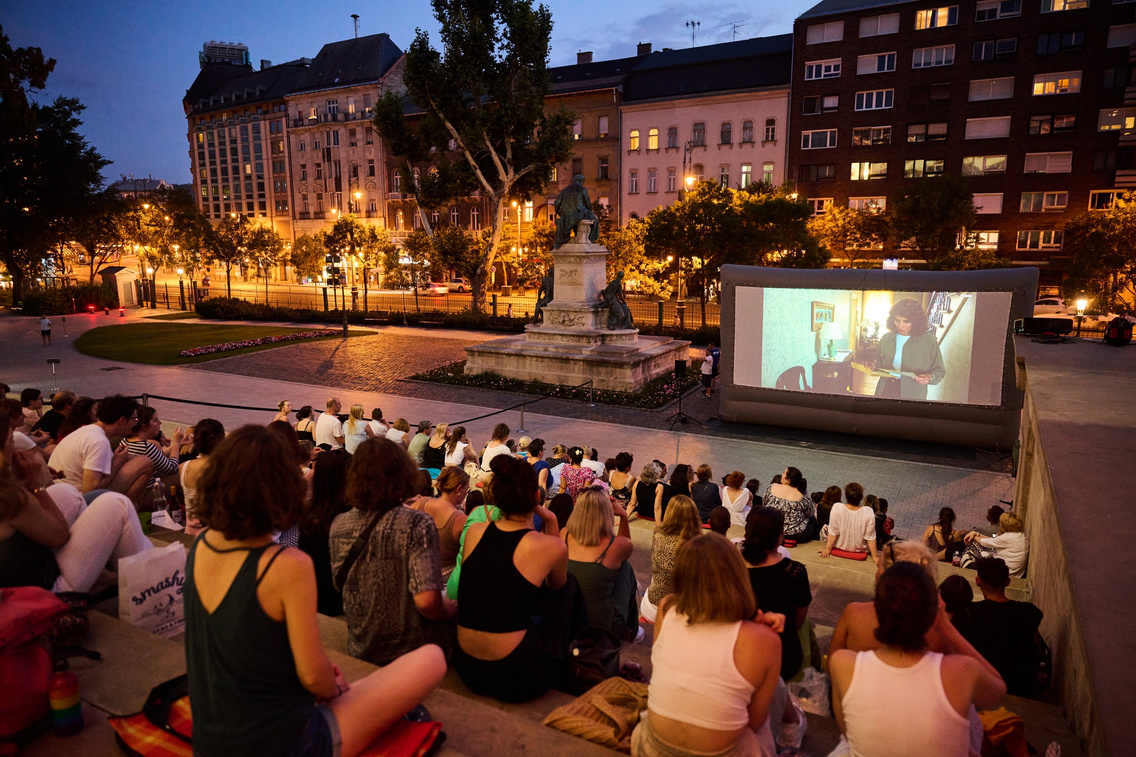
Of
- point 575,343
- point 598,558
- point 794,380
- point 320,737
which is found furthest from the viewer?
point 575,343

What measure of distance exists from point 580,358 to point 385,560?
15165 millimetres

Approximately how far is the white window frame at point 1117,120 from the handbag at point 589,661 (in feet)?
169

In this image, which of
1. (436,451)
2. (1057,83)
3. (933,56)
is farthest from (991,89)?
→ (436,451)

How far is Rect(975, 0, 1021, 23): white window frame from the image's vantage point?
137 feet

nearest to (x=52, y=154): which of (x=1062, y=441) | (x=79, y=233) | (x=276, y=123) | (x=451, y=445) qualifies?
(x=79, y=233)

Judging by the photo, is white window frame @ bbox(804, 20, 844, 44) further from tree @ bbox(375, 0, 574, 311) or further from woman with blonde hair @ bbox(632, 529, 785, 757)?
woman with blonde hair @ bbox(632, 529, 785, 757)

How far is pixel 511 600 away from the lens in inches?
137

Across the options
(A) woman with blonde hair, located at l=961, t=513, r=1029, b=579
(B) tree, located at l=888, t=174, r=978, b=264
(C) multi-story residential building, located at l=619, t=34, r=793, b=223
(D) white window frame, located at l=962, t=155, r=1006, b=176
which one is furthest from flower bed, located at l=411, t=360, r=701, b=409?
(D) white window frame, located at l=962, t=155, r=1006, b=176

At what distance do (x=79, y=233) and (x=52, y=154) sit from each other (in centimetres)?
476

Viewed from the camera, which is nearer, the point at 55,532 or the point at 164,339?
the point at 55,532

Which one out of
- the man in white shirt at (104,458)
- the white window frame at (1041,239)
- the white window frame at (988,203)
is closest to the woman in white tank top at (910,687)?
the man in white shirt at (104,458)

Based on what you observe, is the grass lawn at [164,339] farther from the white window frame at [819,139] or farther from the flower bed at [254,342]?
the white window frame at [819,139]

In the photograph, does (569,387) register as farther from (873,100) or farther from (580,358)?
(873,100)

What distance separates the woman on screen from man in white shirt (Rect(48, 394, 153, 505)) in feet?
40.1
